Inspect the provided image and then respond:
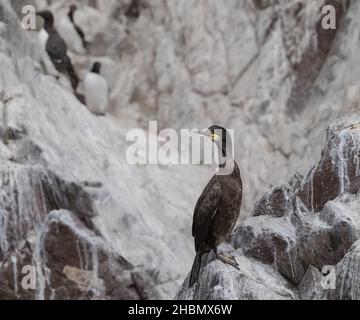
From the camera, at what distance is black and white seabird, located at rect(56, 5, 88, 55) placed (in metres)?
13.4

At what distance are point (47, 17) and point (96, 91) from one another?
1.42 meters

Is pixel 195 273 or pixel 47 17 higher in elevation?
pixel 47 17

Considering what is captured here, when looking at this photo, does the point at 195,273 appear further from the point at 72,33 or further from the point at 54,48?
the point at 72,33

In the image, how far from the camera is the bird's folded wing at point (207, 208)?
6645 mm

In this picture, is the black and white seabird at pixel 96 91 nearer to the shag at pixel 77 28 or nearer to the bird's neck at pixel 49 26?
the bird's neck at pixel 49 26

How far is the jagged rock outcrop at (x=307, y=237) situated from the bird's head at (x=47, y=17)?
21.5 feet

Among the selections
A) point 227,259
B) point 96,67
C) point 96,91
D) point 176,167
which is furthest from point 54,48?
point 227,259

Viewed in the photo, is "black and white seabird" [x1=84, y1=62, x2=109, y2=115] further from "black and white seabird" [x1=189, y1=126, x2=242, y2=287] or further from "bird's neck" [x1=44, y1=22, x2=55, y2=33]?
"black and white seabird" [x1=189, y1=126, x2=242, y2=287]

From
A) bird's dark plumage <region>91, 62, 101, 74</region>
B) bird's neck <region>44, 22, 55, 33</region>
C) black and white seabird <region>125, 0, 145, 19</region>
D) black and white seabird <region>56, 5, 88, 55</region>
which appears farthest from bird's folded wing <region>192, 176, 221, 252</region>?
black and white seabird <region>125, 0, 145, 19</region>

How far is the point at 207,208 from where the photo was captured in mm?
6676

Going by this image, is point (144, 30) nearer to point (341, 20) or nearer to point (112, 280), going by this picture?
point (341, 20)

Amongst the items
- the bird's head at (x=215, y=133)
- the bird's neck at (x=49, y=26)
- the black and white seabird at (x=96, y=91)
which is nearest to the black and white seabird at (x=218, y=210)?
the bird's head at (x=215, y=133)
